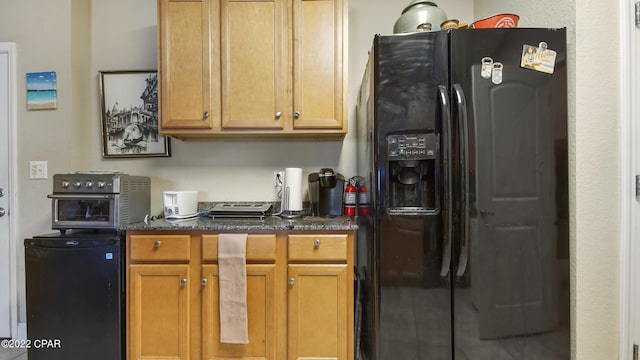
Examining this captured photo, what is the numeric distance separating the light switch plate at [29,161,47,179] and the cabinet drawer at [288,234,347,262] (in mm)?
1913

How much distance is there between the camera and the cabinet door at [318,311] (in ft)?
5.07

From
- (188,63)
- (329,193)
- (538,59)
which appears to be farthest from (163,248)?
(538,59)

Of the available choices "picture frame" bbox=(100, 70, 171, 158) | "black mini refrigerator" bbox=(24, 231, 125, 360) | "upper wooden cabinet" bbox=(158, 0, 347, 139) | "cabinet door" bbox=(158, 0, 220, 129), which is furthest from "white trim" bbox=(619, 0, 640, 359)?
"picture frame" bbox=(100, 70, 171, 158)

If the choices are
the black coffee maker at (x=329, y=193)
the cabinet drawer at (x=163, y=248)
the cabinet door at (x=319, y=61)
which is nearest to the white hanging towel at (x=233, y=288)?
the cabinet drawer at (x=163, y=248)

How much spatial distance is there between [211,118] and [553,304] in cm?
207

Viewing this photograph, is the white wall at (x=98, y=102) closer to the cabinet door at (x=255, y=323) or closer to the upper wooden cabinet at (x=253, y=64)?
the upper wooden cabinet at (x=253, y=64)

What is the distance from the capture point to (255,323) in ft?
5.13

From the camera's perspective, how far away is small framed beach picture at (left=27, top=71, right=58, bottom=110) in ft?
6.64

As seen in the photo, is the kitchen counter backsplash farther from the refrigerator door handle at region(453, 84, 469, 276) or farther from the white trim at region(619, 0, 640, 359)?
the white trim at region(619, 0, 640, 359)

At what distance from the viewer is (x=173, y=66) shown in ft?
5.89

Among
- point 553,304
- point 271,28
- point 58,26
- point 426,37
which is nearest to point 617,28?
point 426,37

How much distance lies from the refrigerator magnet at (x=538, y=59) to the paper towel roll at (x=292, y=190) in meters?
1.31

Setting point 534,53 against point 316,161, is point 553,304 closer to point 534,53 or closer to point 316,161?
point 534,53

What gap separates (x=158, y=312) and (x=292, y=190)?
1.02 meters
